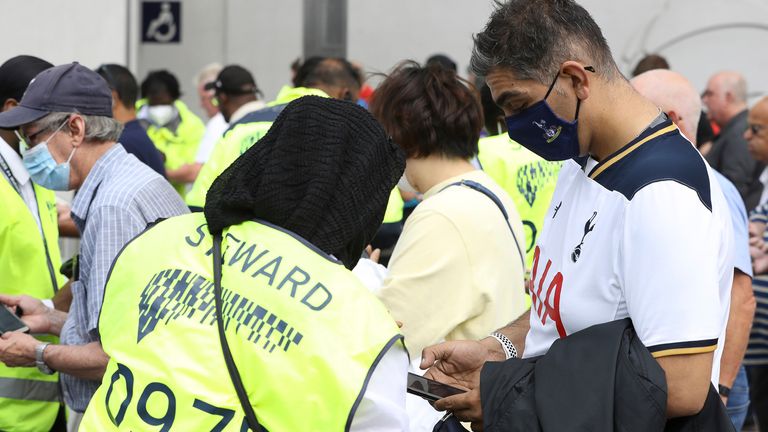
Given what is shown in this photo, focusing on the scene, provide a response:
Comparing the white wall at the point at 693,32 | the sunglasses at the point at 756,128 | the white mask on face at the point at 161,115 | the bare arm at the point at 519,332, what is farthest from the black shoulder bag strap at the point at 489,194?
the white wall at the point at 693,32

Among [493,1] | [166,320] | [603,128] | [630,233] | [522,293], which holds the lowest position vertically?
[522,293]

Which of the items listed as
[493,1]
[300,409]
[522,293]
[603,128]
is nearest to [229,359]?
[300,409]

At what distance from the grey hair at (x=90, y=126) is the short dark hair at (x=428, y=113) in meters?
0.89

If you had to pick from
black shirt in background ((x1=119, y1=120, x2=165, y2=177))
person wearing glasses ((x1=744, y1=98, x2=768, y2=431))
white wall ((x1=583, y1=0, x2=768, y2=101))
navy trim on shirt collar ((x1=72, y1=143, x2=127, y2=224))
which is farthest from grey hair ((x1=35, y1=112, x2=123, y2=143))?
white wall ((x1=583, y1=0, x2=768, y2=101))

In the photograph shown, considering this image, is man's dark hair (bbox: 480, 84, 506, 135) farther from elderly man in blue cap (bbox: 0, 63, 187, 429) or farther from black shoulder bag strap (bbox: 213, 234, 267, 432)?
black shoulder bag strap (bbox: 213, 234, 267, 432)

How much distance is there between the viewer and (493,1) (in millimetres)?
2596

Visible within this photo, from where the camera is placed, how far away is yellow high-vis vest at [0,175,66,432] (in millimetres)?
3555

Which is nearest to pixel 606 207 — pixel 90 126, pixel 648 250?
pixel 648 250

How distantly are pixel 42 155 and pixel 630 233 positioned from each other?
2.17 m

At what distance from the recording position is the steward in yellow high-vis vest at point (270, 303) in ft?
6.44

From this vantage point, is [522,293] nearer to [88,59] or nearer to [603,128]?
[603,128]

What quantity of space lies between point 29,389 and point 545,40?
87.0 inches

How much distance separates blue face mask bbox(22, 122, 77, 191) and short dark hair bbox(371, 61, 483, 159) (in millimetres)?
1057

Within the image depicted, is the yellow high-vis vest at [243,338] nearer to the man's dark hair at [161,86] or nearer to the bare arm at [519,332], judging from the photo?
the bare arm at [519,332]
